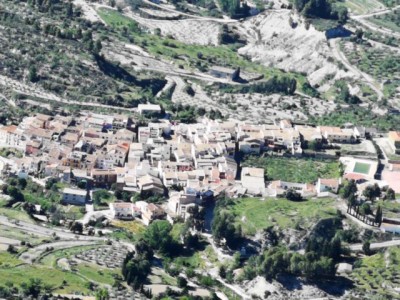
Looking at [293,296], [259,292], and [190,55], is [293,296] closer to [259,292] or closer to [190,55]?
[259,292]

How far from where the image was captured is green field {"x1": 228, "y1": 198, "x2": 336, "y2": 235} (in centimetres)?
9162

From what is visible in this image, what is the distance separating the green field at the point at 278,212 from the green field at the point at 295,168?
5.33 metres

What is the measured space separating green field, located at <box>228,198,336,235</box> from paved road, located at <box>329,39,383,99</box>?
3610 cm

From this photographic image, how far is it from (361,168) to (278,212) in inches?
467

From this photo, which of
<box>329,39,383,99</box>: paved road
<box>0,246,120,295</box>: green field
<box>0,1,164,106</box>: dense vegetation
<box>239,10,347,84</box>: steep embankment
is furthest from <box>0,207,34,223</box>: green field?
<box>239,10,347,84</box>: steep embankment

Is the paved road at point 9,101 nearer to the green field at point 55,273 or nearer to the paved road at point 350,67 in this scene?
the green field at point 55,273

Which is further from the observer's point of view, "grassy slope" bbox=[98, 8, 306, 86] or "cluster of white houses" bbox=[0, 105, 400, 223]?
"grassy slope" bbox=[98, 8, 306, 86]

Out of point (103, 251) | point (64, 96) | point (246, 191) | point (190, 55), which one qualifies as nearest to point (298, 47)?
point (190, 55)

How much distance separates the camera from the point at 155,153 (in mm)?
103500

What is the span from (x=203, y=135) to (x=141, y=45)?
34850 millimetres

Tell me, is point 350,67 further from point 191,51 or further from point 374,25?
point 191,51

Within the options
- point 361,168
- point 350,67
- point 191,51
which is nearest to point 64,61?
point 191,51

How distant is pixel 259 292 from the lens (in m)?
83.9

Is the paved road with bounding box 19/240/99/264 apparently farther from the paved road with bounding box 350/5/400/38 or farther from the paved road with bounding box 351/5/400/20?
the paved road with bounding box 351/5/400/20
